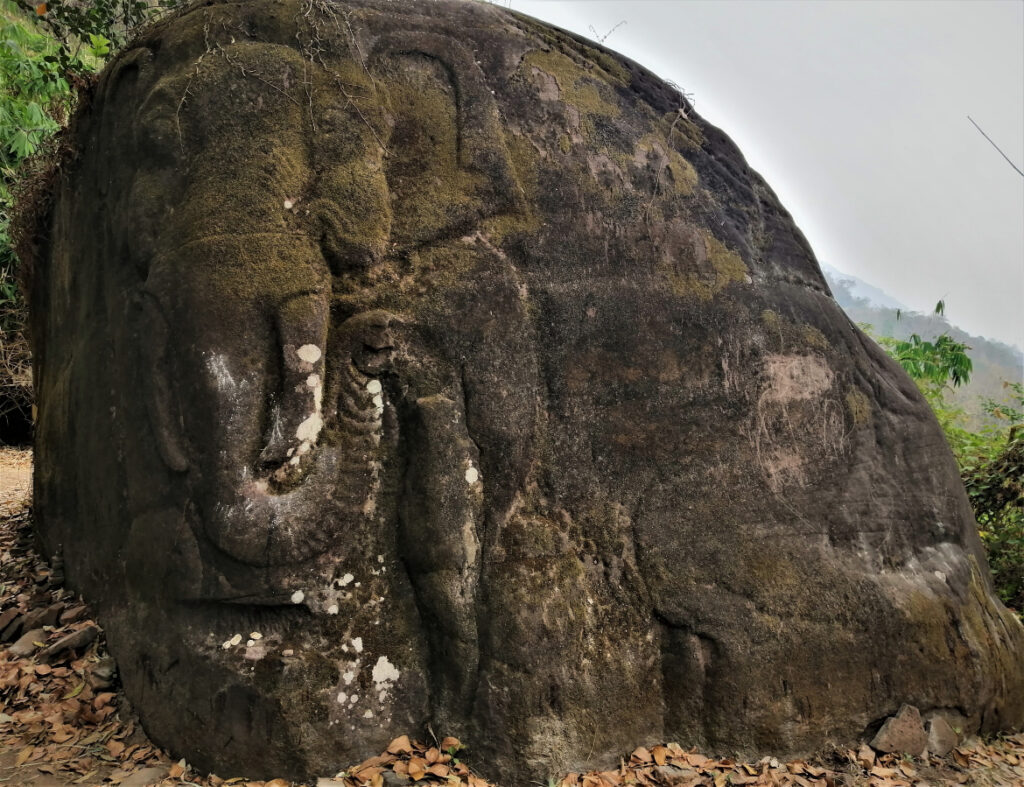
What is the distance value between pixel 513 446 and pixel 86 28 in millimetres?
6971

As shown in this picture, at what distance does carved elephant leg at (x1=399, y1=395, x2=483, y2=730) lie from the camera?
3369 mm

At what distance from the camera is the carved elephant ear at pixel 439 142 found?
3.68 m

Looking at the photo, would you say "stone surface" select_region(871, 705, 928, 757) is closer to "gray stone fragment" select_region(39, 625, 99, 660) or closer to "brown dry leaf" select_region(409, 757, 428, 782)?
"brown dry leaf" select_region(409, 757, 428, 782)

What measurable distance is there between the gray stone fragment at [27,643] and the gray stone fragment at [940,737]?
4787 millimetres

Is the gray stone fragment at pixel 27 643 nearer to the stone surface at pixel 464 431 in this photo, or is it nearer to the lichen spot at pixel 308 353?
the stone surface at pixel 464 431

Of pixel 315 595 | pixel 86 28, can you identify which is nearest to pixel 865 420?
pixel 315 595

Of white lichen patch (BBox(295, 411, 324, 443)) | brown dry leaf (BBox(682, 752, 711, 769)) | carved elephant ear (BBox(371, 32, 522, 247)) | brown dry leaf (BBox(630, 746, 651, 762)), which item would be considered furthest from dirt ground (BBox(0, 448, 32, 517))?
brown dry leaf (BBox(682, 752, 711, 769))

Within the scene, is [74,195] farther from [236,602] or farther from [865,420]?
[865,420]

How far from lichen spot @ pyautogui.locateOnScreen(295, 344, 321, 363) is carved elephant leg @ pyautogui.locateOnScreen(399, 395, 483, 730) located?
472mm

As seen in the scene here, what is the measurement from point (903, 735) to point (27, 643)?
470cm

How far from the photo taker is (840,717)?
386 centimetres

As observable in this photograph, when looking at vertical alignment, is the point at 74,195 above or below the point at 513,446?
above

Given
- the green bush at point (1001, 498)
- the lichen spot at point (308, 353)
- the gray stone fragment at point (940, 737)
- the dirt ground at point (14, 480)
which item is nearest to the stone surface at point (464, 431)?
the lichen spot at point (308, 353)

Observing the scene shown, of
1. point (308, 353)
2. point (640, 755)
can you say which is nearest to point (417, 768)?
point (640, 755)
